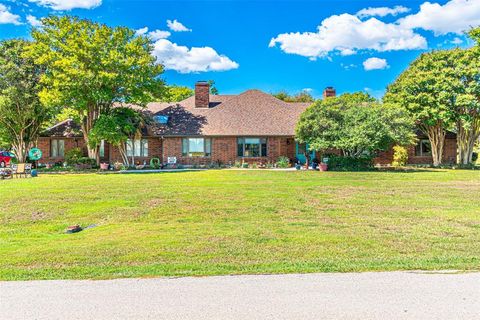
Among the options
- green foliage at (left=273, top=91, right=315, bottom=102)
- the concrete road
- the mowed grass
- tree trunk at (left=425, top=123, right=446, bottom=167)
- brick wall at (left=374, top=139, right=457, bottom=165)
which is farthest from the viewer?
green foliage at (left=273, top=91, right=315, bottom=102)

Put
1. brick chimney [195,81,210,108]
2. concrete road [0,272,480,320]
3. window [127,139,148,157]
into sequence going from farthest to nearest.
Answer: brick chimney [195,81,210,108] → window [127,139,148,157] → concrete road [0,272,480,320]

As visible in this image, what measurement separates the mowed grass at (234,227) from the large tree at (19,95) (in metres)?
10.7

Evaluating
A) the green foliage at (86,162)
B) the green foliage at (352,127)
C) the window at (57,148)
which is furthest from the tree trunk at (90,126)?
the green foliage at (352,127)

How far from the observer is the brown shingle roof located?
2705 centimetres

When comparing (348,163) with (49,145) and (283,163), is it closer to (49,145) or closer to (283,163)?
(283,163)

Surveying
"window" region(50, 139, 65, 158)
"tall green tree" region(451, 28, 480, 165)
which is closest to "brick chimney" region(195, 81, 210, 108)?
"window" region(50, 139, 65, 158)

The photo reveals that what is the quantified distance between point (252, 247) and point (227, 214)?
3.84 m

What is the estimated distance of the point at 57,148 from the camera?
27875mm

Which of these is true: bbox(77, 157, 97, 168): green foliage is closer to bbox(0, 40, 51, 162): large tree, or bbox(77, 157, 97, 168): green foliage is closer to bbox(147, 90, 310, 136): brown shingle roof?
bbox(0, 40, 51, 162): large tree

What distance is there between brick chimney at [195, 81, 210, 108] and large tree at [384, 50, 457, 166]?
47.4 feet

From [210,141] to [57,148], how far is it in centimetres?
1162

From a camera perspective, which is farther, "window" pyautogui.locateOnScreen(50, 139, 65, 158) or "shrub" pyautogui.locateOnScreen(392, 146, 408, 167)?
"window" pyautogui.locateOnScreen(50, 139, 65, 158)

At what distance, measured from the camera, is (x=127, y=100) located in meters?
24.7

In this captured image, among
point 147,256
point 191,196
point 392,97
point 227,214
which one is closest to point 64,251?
point 147,256
